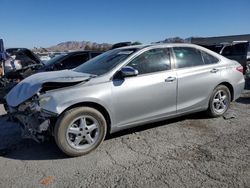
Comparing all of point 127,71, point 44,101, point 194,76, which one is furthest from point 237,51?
point 44,101

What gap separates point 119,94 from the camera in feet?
14.6

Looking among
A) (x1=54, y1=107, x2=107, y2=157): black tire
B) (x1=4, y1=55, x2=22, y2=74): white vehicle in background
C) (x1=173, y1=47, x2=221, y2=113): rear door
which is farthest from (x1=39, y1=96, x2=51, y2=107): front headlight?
(x1=4, y1=55, x2=22, y2=74): white vehicle in background

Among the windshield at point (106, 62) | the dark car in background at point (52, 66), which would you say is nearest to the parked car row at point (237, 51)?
the dark car in background at point (52, 66)

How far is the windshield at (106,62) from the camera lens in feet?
15.6

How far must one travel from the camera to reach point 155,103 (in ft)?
15.9

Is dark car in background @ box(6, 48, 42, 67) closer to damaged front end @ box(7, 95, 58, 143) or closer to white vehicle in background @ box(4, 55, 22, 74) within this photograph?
white vehicle in background @ box(4, 55, 22, 74)

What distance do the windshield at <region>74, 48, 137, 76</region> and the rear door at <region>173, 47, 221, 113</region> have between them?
0.99 m

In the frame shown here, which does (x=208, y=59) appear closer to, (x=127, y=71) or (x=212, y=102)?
(x=212, y=102)

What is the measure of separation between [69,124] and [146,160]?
121 centimetres

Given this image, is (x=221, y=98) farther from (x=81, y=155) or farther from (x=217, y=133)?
(x=81, y=155)

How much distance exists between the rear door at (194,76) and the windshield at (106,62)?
0.99 meters

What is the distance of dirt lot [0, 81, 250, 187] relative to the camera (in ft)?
11.2

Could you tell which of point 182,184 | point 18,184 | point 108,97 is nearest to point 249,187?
point 182,184

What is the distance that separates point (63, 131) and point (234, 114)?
3904 mm
